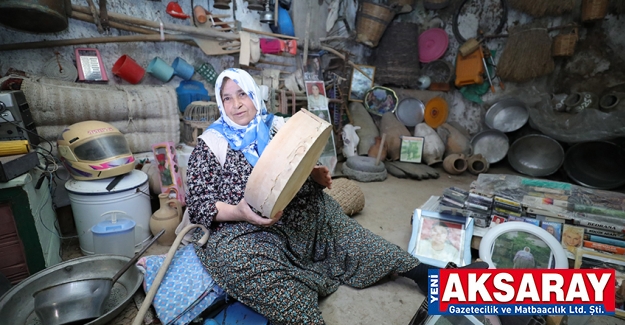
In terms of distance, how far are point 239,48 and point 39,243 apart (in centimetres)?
285

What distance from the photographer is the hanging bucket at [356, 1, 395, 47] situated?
5.05m

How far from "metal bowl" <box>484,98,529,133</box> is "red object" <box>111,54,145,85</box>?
5.39m

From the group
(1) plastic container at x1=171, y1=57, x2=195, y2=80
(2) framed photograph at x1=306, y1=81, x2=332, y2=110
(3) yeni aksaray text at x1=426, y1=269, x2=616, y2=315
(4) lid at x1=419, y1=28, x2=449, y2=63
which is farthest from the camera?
(4) lid at x1=419, y1=28, x2=449, y2=63

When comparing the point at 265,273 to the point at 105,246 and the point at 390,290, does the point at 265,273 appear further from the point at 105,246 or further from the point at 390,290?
the point at 105,246

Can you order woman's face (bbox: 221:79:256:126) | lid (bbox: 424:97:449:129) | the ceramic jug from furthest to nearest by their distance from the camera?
lid (bbox: 424:97:449:129) < the ceramic jug < woman's face (bbox: 221:79:256:126)

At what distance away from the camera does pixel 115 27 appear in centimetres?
293

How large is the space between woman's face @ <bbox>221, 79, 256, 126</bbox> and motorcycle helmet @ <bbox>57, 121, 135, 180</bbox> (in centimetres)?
119

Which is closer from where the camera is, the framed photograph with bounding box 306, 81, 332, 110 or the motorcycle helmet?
the motorcycle helmet

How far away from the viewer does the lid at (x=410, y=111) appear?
5.64m

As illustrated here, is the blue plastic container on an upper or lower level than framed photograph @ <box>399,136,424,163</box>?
upper

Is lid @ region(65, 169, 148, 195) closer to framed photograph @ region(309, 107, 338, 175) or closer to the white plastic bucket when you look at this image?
the white plastic bucket

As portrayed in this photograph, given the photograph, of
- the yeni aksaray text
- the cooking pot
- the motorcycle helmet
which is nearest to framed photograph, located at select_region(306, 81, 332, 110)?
the motorcycle helmet

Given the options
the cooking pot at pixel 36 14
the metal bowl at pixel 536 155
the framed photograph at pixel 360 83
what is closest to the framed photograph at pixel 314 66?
the framed photograph at pixel 360 83

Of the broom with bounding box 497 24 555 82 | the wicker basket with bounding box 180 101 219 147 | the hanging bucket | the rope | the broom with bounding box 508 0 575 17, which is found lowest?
the wicker basket with bounding box 180 101 219 147
